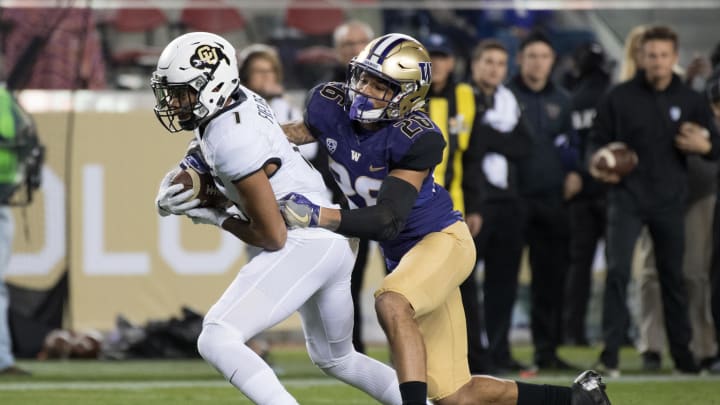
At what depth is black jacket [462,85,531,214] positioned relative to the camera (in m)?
7.21

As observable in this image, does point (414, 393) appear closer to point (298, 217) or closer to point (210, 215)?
point (298, 217)

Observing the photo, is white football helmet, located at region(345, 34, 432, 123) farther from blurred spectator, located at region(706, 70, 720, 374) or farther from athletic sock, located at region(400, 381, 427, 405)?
blurred spectator, located at region(706, 70, 720, 374)

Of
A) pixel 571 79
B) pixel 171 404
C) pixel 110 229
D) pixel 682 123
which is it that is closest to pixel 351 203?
pixel 171 404

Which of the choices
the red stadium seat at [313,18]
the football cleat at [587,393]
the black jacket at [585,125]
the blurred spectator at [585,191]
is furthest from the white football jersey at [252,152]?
the red stadium seat at [313,18]

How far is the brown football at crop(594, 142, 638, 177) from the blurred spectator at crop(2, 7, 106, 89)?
3.85 meters

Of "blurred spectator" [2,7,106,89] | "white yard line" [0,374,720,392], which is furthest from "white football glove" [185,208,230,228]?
"blurred spectator" [2,7,106,89]

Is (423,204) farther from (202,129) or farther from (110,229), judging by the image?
(110,229)

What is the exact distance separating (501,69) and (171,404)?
2.92m

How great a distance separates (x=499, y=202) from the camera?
25.2 ft

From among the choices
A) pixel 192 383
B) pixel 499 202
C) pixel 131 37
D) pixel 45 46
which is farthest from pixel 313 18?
pixel 192 383

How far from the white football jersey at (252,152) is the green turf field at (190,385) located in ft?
5.78

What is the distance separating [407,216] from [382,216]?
0.45 ft

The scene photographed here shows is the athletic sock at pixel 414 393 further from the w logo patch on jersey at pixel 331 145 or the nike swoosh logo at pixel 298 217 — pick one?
the w logo patch on jersey at pixel 331 145

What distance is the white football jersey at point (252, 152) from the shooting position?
4.36 meters
